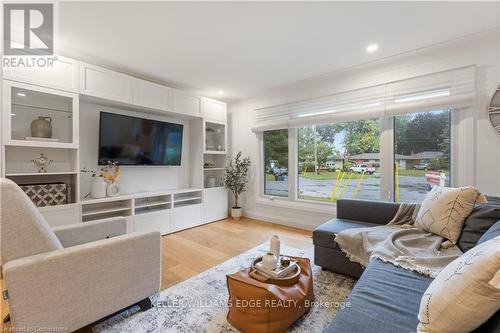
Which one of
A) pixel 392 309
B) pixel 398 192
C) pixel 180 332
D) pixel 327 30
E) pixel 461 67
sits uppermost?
pixel 327 30

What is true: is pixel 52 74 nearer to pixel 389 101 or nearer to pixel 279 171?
pixel 279 171

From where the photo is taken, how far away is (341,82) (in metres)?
3.36

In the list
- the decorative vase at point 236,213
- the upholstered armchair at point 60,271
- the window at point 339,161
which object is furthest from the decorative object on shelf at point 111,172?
the window at point 339,161

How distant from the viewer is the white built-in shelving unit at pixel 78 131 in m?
2.34

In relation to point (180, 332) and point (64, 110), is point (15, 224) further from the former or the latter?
point (64, 110)

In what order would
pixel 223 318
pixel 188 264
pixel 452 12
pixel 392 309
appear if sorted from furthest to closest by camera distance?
1. pixel 188 264
2. pixel 452 12
3. pixel 223 318
4. pixel 392 309

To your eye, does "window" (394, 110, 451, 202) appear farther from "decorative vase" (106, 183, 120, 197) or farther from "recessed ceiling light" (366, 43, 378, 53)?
"decorative vase" (106, 183, 120, 197)

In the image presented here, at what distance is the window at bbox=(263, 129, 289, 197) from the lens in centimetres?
418

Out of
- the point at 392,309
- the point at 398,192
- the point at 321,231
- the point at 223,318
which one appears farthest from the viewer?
the point at 398,192

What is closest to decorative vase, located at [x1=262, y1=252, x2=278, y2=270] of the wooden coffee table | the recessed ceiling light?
the wooden coffee table

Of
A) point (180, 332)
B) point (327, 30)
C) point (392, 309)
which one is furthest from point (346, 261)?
point (327, 30)

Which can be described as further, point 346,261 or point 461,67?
point 461,67

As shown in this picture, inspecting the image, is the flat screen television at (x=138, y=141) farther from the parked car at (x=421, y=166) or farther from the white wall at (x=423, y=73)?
the parked car at (x=421, y=166)

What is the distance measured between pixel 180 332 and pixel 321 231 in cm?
147
